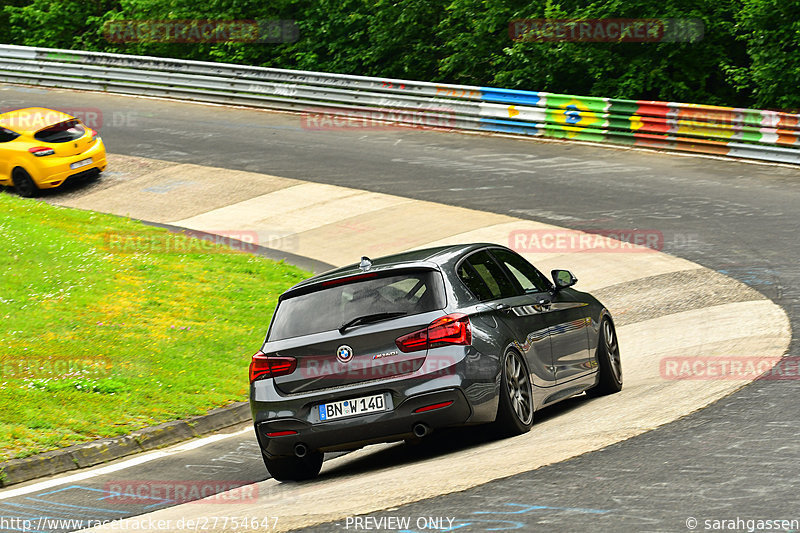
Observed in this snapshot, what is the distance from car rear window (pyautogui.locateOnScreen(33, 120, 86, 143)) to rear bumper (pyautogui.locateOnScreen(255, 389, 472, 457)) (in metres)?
17.3

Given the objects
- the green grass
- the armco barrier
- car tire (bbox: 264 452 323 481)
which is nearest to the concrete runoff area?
car tire (bbox: 264 452 323 481)

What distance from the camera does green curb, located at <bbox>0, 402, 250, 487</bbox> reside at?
8914mm

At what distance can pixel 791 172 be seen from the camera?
2058 centimetres

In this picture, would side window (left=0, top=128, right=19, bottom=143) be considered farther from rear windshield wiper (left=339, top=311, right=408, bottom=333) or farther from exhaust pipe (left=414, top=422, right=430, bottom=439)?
exhaust pipe (left=414, top=422, right=430, bottom=439)

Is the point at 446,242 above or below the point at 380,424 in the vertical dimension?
below

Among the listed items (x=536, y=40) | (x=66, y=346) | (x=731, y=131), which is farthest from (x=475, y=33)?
(x=66, y=346)

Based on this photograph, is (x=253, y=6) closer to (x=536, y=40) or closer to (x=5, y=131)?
(x=536, y=40)

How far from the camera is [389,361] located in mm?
7812

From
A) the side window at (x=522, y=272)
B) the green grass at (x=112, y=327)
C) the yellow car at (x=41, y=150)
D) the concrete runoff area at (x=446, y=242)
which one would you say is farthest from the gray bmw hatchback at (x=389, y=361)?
the yellow car at (x=41, y=150)

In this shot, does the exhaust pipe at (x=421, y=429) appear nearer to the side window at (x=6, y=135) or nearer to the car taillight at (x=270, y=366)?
the car taillight at (x=270, y=366)

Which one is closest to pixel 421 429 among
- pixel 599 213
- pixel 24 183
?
pixel 599 213

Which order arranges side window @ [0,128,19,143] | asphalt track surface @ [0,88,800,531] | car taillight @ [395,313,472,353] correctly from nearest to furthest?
asphalt track surface @ [0,88,800,531]
car taillight @ [395,313,472,353]
side window @ [0,128,19,143]

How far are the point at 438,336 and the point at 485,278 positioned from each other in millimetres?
1036

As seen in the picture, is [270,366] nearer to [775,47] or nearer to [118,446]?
[118,446]
